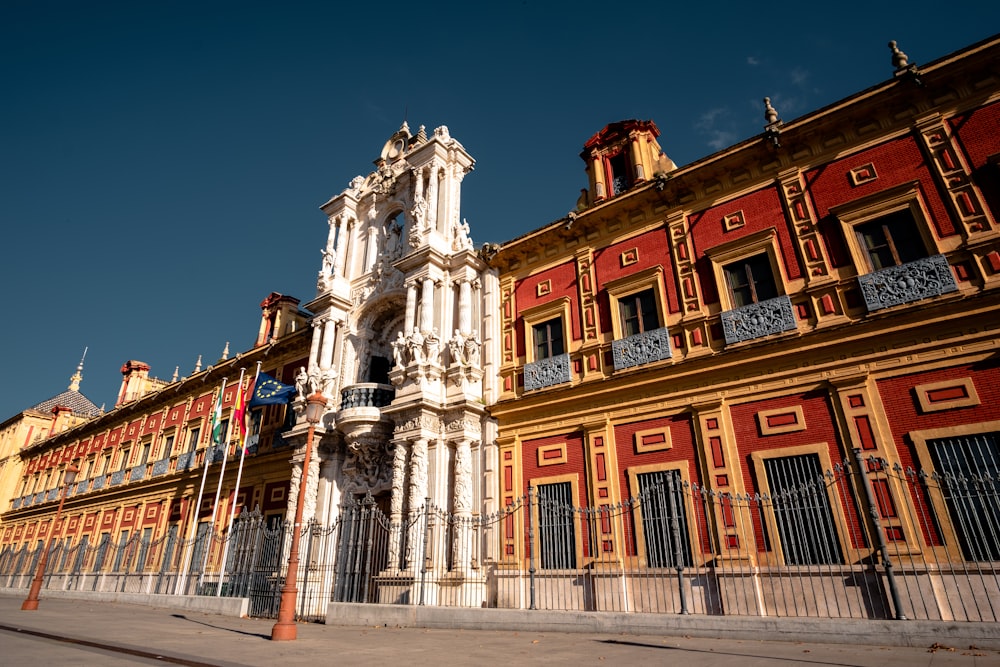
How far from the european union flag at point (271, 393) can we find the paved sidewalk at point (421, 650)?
956 centimetres

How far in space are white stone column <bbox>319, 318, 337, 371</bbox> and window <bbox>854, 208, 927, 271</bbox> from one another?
1614cm

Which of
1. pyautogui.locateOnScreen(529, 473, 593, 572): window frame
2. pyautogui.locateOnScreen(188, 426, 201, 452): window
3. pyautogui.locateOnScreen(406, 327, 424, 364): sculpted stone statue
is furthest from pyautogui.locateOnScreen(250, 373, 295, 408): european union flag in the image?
pyautogui.locateOnScreen(529, 473, 593, 572): window frame

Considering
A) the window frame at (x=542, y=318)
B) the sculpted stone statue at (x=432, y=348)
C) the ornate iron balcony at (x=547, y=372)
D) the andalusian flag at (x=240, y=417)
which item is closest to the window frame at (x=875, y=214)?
the window frame at (x=542, y=318)

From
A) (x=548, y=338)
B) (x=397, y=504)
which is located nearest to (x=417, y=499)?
(x=397, y=504)

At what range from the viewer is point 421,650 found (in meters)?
7.84

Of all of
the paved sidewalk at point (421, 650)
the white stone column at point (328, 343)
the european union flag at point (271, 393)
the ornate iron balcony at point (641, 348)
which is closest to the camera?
the paved sidewalk at point (421, 650)

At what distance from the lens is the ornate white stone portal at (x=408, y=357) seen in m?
15.3

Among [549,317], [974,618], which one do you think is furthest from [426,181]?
[974,618]

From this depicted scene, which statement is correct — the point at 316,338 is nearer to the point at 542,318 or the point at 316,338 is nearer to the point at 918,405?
the point at 542,318

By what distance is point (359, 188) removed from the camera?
23.4 metres

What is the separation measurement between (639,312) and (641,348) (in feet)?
3.73

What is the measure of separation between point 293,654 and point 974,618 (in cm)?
1039

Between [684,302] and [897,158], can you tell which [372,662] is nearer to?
[684,302]

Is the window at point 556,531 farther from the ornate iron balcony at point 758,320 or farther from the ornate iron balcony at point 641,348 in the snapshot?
the ornate iron balcony at point 758,320
